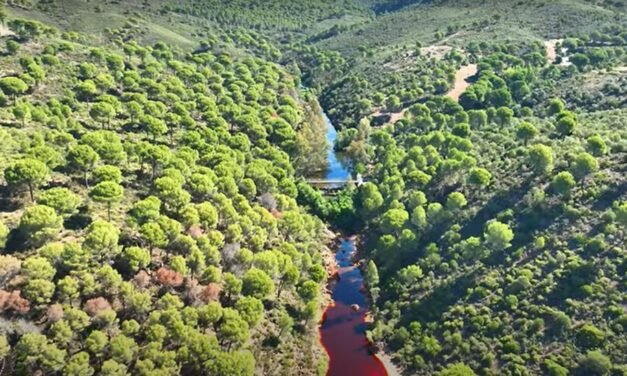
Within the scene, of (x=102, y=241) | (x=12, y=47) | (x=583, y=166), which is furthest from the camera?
(x=12, y=47)

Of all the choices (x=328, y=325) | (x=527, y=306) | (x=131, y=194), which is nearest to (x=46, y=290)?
(x=131, y=194)

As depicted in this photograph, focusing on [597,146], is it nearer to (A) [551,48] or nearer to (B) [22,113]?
(B) [22,113]

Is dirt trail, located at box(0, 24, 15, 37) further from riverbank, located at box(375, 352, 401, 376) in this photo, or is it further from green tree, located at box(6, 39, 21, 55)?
riverbank, located at box(375, 352, 401, 376)

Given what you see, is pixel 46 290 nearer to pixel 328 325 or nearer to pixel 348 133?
pixel 328 325

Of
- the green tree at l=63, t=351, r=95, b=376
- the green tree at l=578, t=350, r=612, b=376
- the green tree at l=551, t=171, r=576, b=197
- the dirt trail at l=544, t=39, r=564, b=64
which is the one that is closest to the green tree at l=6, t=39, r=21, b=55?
the green tree at l=63, t=351, r=95, b=376

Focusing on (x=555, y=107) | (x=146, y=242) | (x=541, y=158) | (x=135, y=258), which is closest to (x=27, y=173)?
(x=146, y=242)
